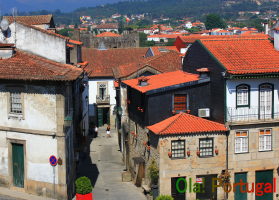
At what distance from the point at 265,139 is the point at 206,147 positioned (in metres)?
4.23

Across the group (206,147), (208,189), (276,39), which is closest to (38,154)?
(206,147)

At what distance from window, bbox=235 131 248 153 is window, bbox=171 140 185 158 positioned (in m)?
3.78

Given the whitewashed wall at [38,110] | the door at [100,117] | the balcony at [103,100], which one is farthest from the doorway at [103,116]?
the whitewashed wall at [38,110]

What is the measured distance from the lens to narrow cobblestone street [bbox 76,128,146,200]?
3522 cm

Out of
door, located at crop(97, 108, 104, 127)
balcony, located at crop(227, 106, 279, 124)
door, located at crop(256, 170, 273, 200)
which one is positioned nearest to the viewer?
balcony, located at crop(227, 106, 279, 124)

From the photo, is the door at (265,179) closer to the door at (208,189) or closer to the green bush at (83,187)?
the door at (208,189)

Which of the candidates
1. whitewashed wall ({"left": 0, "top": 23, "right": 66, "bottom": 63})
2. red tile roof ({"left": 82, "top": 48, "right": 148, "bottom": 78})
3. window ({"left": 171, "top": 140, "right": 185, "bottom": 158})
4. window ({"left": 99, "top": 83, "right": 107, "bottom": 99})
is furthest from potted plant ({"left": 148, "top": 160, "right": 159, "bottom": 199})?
window ({"left": 99, "top": 83, "right": 107, "bottom": 99})

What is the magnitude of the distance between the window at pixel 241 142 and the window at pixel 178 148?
3.78m

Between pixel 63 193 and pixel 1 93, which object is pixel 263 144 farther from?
pixel 1 93

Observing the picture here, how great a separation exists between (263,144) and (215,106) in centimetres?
400

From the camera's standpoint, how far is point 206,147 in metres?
33.0

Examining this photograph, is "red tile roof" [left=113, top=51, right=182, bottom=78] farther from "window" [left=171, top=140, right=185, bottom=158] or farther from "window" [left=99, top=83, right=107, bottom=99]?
"window" [left=99, top=83, right=107, bottom=99]

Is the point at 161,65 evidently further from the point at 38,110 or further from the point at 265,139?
the point at 38,110

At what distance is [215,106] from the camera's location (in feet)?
113
